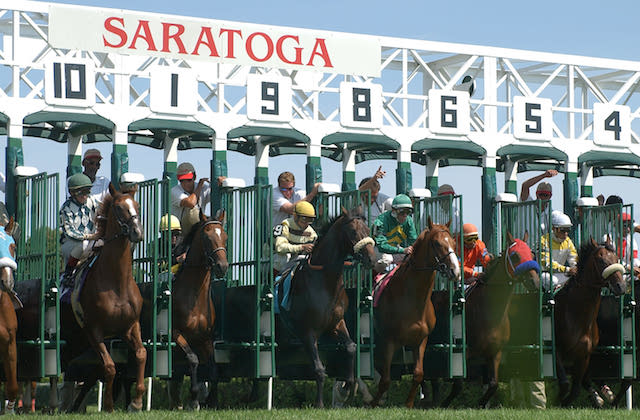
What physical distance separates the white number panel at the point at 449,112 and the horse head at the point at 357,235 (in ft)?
13.5

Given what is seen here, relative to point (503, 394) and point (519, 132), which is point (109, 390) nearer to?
point (503, 394)

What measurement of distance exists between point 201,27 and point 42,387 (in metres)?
5.72

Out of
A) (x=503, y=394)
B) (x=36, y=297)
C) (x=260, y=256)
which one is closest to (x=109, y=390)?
(x=36, y=297)

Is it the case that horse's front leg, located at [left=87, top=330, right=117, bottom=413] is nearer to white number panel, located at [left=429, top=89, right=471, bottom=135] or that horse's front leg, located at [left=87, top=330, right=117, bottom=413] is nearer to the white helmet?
the white helmet

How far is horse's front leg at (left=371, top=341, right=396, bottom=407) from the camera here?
11781 mm

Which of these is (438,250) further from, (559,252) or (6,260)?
(6,260)

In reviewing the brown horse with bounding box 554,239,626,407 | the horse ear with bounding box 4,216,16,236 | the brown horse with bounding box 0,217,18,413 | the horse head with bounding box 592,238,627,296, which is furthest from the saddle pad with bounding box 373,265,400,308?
the horse ear with bounding box 4,216,16,236

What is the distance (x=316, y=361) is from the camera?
11484 mm

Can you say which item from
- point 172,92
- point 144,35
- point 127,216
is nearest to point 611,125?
point 172,92

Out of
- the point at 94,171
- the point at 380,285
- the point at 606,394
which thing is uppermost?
the point at 94,171

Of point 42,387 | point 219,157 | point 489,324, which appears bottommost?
point 42,387

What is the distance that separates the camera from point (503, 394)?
47.2ft

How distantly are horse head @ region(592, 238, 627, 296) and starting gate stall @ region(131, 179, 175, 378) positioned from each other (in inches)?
154

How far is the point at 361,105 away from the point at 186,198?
327 centimetres
